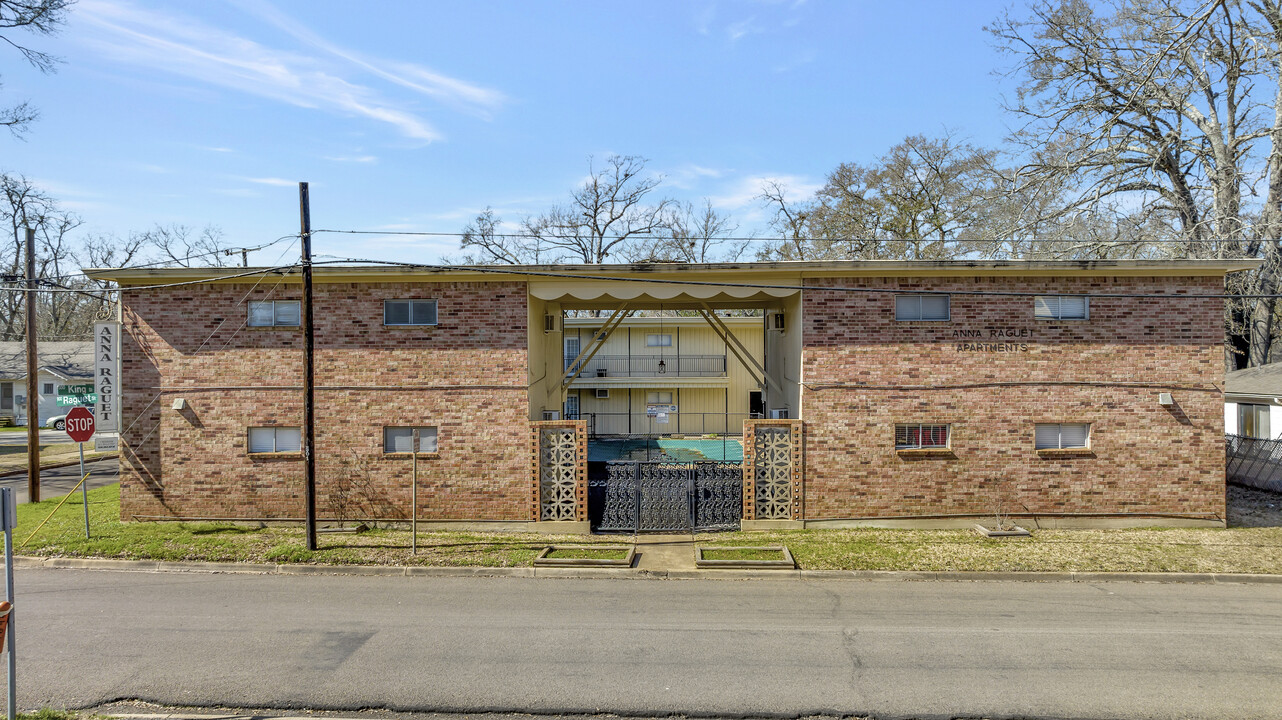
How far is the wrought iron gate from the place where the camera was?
47.3 ft

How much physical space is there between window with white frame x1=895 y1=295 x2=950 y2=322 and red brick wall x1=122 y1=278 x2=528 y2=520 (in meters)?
7.48

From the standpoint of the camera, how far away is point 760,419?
14.2 m

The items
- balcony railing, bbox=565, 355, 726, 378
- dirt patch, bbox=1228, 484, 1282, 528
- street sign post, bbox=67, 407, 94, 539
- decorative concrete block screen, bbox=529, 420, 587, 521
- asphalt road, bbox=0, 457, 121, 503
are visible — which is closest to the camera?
street sign post, bbox=67, 407, 94, 539

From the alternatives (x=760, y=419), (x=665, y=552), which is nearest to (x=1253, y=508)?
(x=760, y=419)

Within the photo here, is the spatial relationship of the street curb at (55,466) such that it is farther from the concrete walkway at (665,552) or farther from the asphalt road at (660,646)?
the concrete walkway at (665,552)

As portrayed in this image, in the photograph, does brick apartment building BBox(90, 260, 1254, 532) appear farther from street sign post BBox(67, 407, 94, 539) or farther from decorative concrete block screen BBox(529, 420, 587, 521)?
street sign post BBox(67, 407, 94, 539)

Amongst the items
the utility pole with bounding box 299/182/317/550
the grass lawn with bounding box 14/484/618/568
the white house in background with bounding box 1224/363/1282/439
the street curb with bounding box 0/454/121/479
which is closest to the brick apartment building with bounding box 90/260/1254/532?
the grass lawn with bounding box 14/484/618/568

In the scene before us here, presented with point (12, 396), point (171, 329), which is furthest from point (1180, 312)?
point (12, 396)

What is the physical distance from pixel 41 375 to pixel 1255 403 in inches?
2178

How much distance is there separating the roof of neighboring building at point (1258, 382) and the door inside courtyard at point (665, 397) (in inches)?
523

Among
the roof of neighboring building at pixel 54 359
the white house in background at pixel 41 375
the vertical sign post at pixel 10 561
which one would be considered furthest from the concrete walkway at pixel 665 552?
the white house in background at pixel 41 375

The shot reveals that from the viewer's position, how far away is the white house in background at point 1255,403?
63.6 ft

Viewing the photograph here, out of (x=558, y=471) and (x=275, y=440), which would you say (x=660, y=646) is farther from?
(x=275, y=440)

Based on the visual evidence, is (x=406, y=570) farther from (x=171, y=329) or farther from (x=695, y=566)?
(x=171, y=329)
